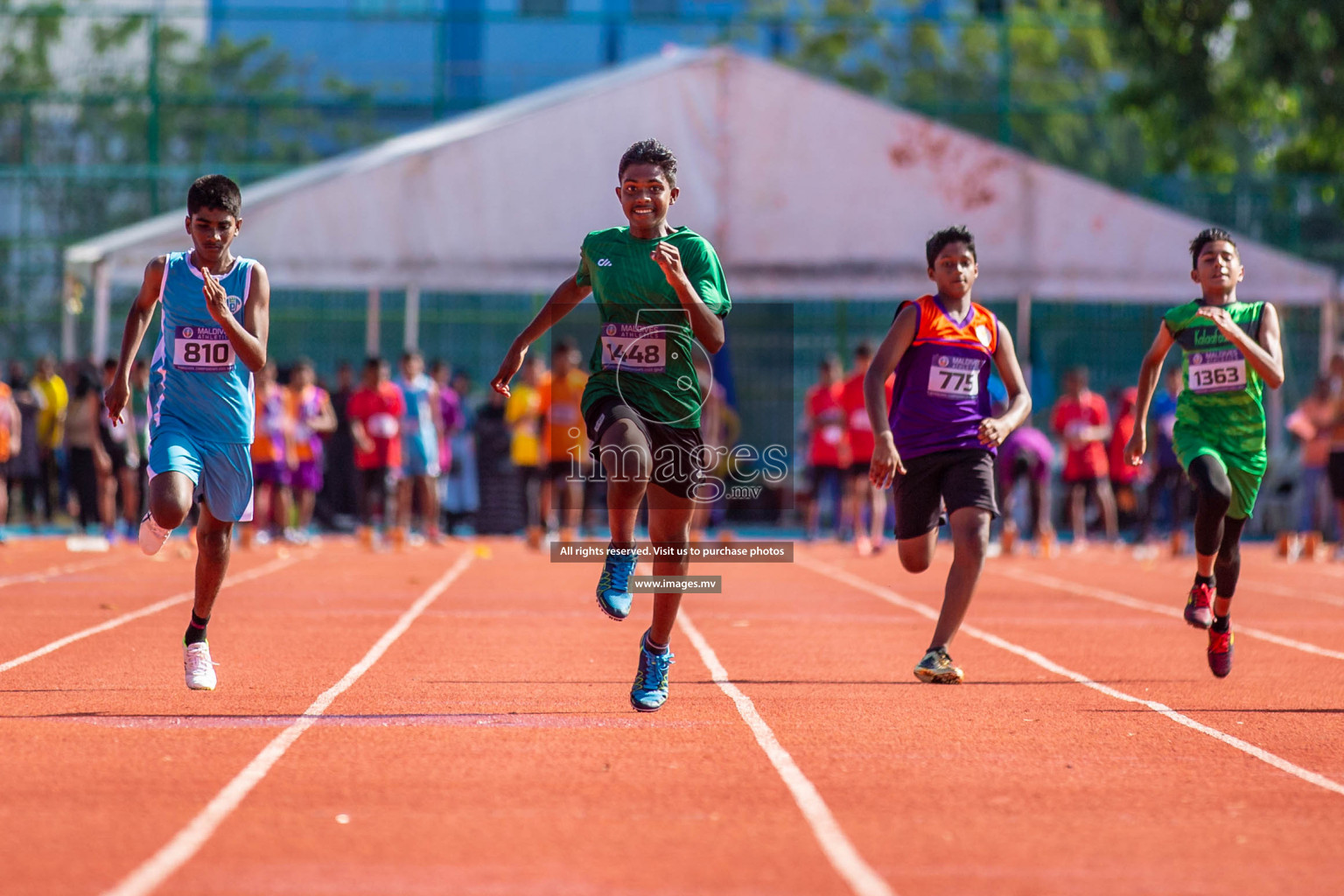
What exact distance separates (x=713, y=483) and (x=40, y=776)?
1426 centimetres

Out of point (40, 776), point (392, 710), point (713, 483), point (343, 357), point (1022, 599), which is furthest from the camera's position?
point (343, 357)

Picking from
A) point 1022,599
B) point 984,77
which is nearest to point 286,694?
point 1022,599

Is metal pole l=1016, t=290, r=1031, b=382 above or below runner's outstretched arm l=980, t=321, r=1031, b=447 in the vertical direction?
above

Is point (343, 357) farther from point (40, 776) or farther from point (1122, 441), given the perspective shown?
point (40, 776)

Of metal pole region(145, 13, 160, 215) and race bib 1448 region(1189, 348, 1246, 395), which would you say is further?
metal pole region(145, 13, 160, 215)

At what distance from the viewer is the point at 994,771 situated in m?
5.75

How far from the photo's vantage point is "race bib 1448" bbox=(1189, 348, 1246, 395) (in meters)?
8.20

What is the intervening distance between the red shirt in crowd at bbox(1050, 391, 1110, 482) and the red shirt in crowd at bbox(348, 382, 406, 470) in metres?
7.16

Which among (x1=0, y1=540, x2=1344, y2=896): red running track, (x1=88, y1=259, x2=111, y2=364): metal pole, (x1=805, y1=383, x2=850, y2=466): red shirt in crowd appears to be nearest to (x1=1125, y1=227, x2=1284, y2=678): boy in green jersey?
(x1=0, y1=540, x2=1344, y2=896): red running track

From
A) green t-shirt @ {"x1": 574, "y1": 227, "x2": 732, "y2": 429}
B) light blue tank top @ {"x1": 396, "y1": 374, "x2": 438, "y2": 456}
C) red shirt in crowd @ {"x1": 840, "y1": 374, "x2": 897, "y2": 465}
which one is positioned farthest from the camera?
red shirt in crowd @ {"x1": 840, "y1": 374, "x2": 897, "y2": 465}

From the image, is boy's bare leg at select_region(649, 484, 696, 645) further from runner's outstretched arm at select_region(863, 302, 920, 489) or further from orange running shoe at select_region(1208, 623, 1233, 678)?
orange running shoe at select_region(1208, 623, 1233, 678)

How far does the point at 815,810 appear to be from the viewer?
5.05 m

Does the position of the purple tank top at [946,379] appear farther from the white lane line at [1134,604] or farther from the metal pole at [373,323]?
the metal pole at [373,323]

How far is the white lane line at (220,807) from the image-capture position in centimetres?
414
